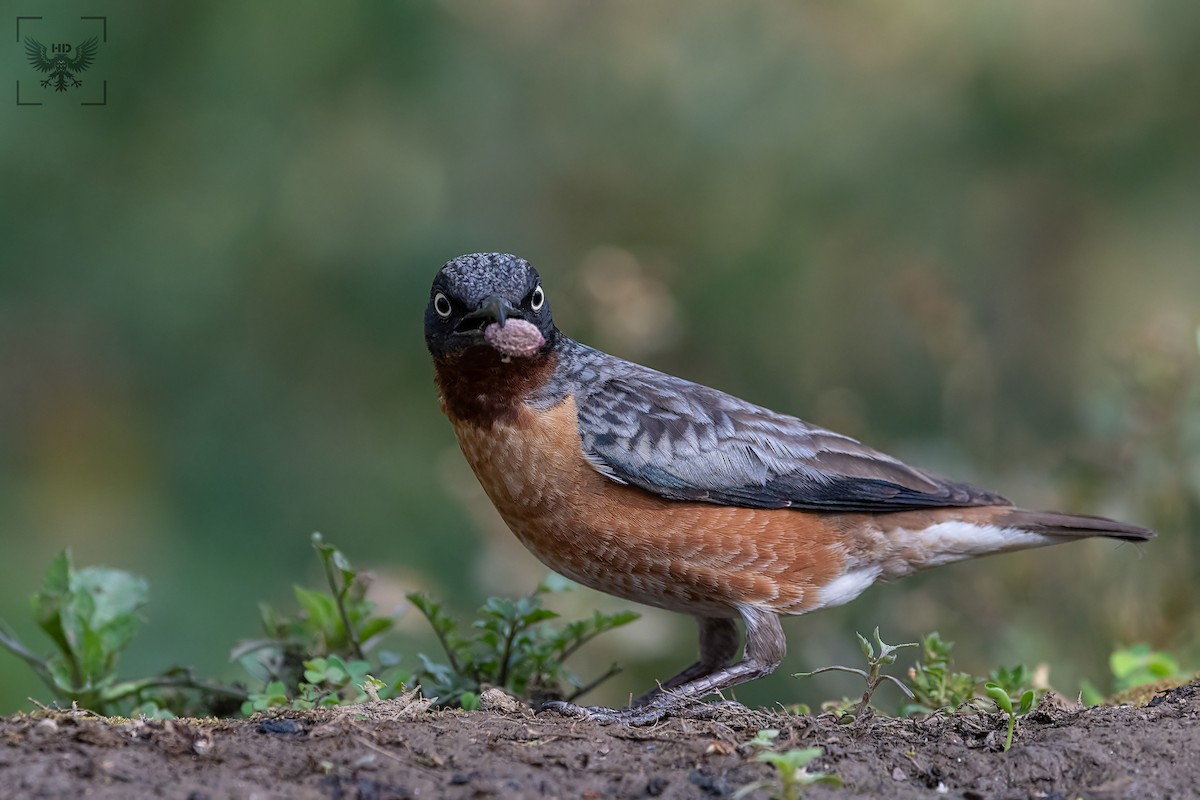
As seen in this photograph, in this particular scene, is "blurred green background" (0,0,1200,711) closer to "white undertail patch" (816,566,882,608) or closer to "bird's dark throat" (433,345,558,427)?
"white undertail patch" (816,566,882,608)

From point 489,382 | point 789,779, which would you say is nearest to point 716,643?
point 489,382

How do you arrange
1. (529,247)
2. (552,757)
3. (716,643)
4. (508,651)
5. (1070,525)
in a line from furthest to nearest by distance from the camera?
(529,247), (716,643), (1070,525), (508,651), (552,757)

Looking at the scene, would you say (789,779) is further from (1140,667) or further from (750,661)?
(1140,667)

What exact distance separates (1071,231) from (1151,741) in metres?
7.97

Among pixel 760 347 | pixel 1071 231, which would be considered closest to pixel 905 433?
pixel 760 347

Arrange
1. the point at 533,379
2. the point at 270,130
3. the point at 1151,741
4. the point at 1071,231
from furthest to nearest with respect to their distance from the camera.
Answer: the point at 1071,231 → the point at 270,130 → the point at 533,379 → the point at 1151,741

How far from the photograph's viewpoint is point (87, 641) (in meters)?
5.45

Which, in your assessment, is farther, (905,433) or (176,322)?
(905,433)

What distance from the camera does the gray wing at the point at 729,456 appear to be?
6.12 m

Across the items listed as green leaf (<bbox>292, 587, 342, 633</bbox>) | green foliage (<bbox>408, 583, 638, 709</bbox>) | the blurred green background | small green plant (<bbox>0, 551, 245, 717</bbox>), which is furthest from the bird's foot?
the blurred green background

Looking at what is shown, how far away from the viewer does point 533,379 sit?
20.7 feet

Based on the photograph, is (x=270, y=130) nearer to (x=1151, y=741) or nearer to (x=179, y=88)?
(x=179, y=88)

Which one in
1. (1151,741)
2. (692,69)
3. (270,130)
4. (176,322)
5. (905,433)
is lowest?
(1151,741)

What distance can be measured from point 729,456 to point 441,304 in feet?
5.27
